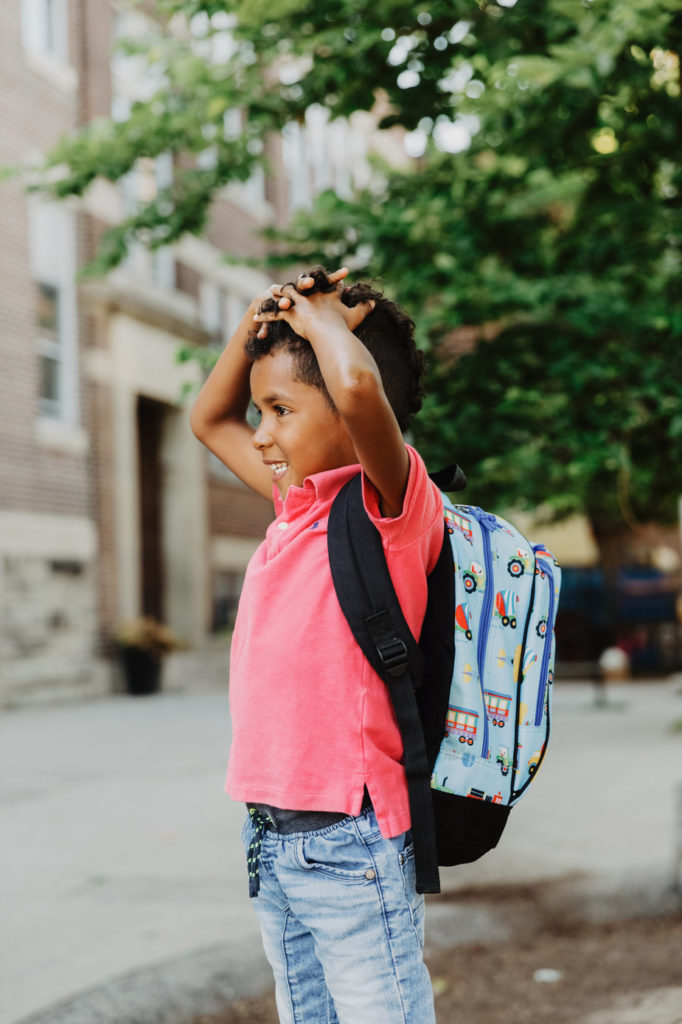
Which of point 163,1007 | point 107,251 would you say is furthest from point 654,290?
point 163,1007

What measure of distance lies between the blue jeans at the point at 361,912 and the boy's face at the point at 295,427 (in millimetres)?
565

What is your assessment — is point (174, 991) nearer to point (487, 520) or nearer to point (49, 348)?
point (487, 520)

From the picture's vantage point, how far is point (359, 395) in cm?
173

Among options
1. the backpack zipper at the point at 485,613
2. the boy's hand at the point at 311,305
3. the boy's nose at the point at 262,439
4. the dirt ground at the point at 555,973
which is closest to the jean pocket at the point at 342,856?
the backpack zipper at the point at 485,613

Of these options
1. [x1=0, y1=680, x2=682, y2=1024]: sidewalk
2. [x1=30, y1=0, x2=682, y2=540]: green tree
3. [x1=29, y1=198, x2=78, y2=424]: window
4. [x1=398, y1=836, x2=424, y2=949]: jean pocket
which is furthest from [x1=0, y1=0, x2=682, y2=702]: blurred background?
[x1=29, y1=198, x2=78, y2=424]: window

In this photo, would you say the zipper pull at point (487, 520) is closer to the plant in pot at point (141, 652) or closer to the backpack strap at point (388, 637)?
the backpack strap at point (388, 637)

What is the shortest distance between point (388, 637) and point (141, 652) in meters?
13.3

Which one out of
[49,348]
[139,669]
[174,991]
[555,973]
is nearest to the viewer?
[174,991]

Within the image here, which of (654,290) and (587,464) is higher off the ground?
(654,290)

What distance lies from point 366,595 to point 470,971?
8.87 ft

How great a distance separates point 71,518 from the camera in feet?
46.4

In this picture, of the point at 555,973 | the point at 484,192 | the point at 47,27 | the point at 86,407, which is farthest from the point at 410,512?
the point at 47,27

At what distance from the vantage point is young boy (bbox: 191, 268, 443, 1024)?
1.82m

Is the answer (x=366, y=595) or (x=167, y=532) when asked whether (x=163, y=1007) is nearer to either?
(x=366, y=595)
